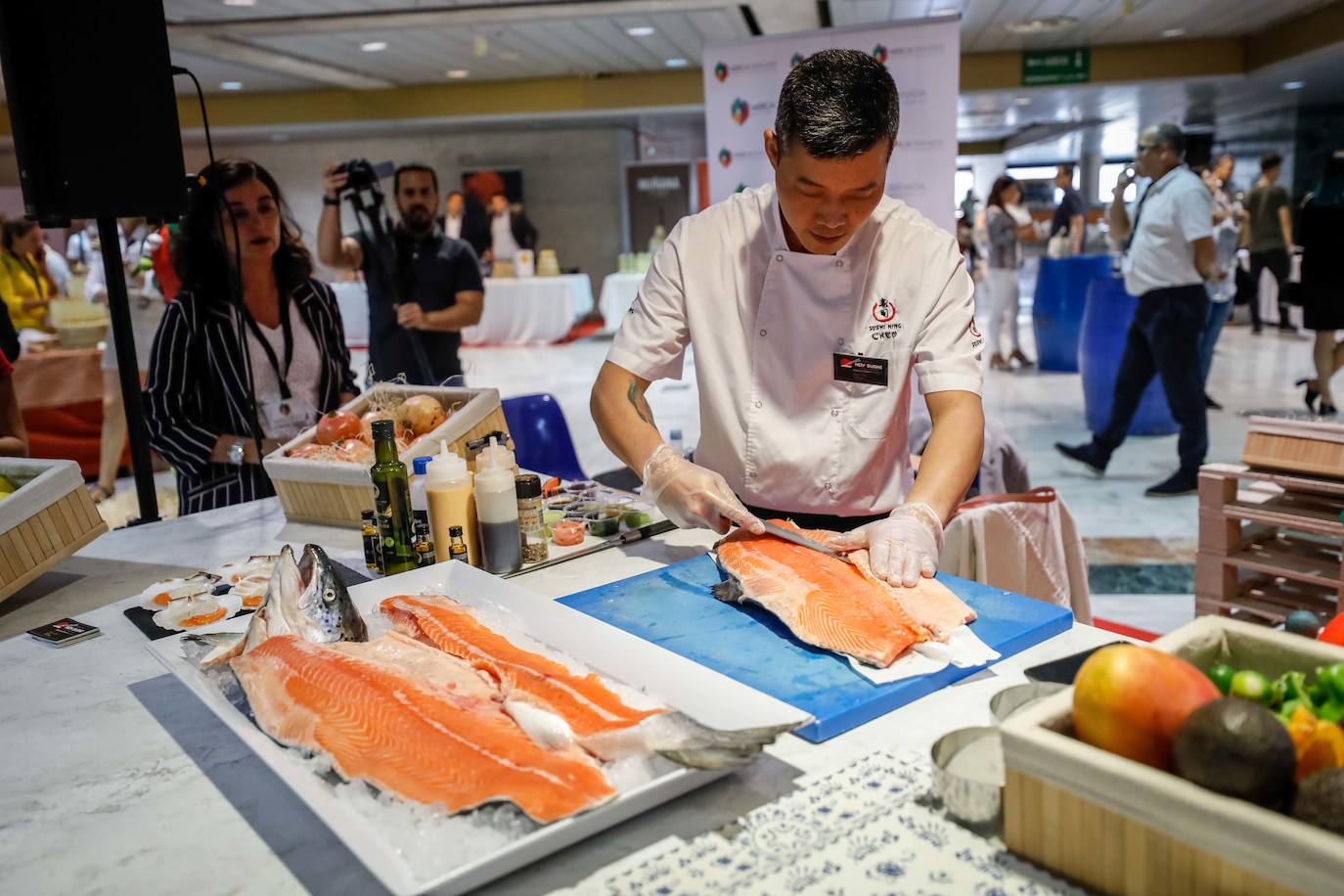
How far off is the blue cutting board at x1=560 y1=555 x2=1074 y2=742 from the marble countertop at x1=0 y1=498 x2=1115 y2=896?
0.03 metres

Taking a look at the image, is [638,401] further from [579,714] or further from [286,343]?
[286,343]

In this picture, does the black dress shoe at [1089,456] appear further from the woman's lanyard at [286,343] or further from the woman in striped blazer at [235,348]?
the woman's lanyard at [286,343]

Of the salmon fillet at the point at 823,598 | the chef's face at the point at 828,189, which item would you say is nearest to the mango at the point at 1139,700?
the salmon fillet at the point at 823,598

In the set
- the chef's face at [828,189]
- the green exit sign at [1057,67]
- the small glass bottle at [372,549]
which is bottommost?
Answer: the small glass bottle at [372,549]

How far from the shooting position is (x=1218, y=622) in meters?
1.14

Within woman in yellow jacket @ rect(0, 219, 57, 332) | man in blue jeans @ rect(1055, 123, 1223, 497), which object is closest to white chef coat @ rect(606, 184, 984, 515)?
→ man in blue jeans @ rect(1055, 123, 1223, 497)

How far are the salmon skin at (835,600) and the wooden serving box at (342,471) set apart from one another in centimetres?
87

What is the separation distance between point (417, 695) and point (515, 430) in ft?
8.18

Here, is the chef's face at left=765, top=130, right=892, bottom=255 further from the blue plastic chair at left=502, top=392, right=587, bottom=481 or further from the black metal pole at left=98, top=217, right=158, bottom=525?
the blue plastic chair at left=502, top=392, right=587, bottom=481

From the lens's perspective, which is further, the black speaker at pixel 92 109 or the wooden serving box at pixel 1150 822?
the black speaker at pixel 92 109

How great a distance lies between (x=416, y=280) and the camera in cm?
512

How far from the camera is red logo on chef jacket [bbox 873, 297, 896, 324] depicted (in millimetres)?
2189

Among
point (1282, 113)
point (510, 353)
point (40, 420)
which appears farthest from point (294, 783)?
point (1282, 113)

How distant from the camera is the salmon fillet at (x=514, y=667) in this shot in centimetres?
117
